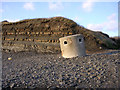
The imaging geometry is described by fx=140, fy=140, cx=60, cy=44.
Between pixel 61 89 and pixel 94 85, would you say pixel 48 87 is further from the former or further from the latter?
pixel 94 85

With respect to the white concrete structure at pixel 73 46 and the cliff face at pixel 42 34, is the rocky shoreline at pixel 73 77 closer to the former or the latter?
the white concrete structure at pixel 73 46

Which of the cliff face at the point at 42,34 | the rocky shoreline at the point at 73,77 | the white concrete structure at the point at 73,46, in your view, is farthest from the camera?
the cliff face at the point at 42,34

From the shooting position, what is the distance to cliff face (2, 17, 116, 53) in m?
13.4

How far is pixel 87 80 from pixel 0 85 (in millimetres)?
3256

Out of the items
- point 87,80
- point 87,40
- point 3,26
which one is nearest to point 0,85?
point 87,80

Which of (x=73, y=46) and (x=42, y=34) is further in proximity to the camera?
(x=42, y=34)

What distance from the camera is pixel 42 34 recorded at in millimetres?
14219

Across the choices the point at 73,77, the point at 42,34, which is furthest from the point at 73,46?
the point at 42,34

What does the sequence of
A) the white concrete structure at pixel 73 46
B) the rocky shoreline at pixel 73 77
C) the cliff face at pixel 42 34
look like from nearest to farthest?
the rocky shoreline at pixel 73 77
the white concrete structure at pixel 73 46
the cliff face at pixel 42 34

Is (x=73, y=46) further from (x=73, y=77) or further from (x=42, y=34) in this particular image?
(x=42, y=34)

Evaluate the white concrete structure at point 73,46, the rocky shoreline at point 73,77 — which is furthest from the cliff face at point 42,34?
the rocky shoreline at point 73,77

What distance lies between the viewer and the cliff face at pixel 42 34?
528 inches

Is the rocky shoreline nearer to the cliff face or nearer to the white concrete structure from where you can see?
the white concrete structure

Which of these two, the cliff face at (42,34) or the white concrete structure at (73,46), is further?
the cliff face at (42,34)
